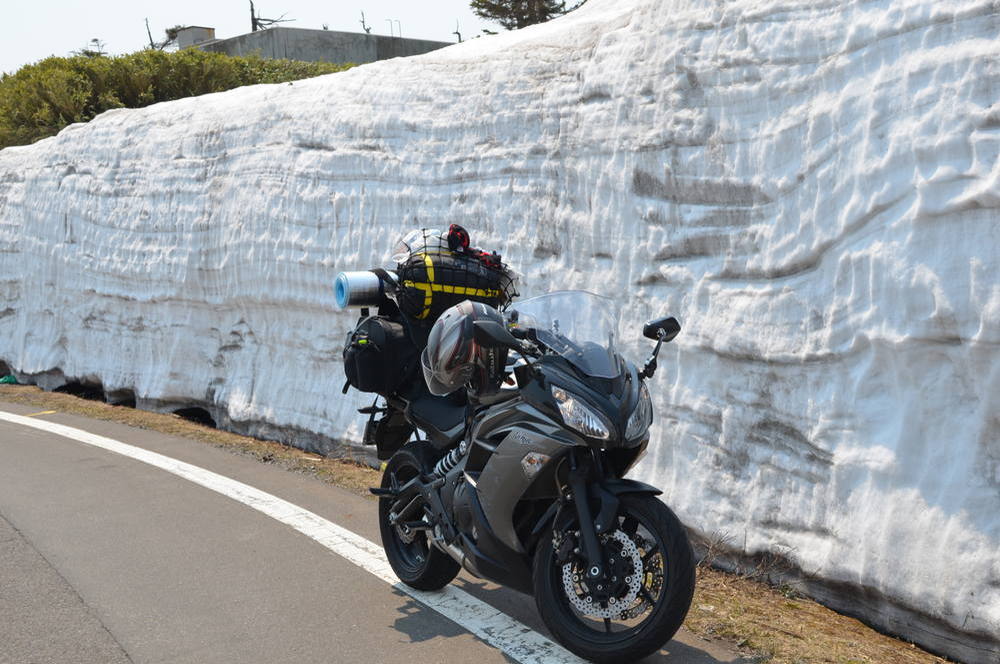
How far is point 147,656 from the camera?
13.9 feet

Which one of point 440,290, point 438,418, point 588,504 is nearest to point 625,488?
point 588,504

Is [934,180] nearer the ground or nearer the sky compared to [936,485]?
nearer the sky

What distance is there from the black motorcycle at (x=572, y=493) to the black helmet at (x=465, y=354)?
8cm

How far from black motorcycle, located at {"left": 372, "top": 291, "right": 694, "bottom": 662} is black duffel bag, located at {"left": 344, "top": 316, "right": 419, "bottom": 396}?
2.30ft

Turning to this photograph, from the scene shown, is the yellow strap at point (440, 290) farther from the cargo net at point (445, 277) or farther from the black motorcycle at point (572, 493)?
the black motorcycle at point (572, 493)

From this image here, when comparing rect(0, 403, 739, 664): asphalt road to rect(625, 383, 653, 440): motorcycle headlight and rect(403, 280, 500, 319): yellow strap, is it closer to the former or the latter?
rect(625, 383, 653, 440): motorcycle headlight

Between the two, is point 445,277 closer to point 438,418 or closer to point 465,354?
point 438,418

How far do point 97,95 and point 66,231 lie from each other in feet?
25.2

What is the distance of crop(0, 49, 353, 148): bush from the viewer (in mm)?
18891

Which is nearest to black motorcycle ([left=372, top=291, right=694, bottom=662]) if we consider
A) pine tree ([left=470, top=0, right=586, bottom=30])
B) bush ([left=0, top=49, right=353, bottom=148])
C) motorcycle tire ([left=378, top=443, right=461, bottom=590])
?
motorcycle tire ([left=378, top=443, right=461, bottom=590])

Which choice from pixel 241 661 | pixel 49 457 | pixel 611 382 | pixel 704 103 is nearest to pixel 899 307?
pixel 611 382

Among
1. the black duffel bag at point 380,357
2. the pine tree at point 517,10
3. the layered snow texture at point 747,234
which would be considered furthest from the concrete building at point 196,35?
the black duffel bag at point 380,357

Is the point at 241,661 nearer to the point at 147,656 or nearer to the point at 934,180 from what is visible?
the point at 147,656

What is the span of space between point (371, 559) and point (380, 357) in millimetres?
1166
